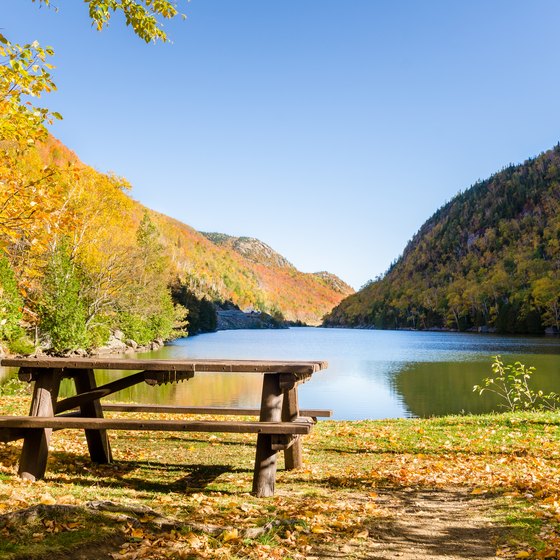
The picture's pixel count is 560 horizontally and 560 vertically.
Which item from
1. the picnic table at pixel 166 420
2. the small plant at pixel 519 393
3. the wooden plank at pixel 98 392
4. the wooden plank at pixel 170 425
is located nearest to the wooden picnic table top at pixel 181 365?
the picnic table at pixel 166 420

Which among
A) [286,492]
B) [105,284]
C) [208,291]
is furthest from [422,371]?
[208,291]

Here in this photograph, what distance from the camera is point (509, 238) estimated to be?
177m

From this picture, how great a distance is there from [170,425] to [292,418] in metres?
1.94

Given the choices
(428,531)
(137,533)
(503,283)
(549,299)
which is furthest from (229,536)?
(503,283)

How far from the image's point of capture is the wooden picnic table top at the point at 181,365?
6.25 metres

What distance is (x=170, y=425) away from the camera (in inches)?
246

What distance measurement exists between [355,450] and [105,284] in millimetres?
31759

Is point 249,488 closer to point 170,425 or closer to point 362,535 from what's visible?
point 170,425

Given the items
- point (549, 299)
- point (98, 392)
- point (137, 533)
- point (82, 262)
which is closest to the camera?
point (137, 533)

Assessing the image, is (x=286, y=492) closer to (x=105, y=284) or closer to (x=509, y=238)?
(x=105, y=284)

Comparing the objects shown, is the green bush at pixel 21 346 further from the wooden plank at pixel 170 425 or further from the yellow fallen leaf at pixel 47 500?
the yellow fallen leaf at pixel 47 500

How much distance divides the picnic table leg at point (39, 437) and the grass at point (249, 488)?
214 mm

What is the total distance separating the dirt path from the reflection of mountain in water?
1054 cm

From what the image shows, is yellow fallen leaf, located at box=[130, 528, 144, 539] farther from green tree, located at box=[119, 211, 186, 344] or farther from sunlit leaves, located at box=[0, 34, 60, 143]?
green tree, located at box=[119, 211, 186, 344]
